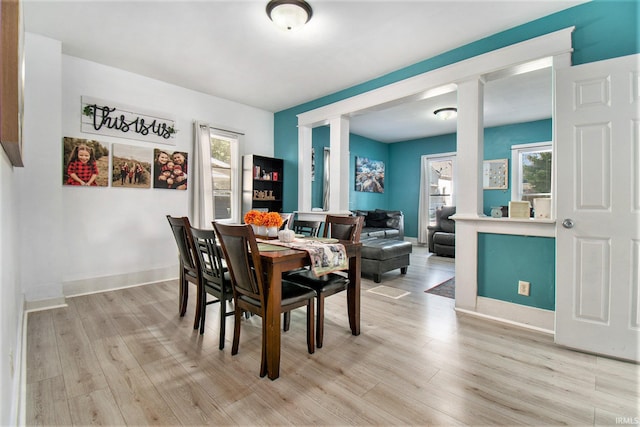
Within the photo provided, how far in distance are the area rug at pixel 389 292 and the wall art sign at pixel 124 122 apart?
349 centimetres

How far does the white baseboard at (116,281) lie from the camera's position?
11.3 feet

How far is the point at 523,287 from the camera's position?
2.70 metres

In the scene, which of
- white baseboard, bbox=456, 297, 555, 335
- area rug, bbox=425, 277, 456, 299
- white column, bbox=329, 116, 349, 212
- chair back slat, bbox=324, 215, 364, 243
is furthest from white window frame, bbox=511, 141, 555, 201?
chair back slat, bbox=324, 215, 364, 243

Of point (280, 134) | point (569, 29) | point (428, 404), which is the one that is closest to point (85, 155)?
point (280, 134)

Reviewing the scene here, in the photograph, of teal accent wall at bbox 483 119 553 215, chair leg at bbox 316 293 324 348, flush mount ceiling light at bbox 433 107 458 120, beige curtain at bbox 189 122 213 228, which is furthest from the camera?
teal accent wall at bbox 483 119 553 215

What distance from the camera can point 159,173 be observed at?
4.09 metres

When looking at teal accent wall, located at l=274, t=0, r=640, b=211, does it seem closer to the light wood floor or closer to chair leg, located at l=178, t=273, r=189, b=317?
the light wood floor

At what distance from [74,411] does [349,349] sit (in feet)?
5.42

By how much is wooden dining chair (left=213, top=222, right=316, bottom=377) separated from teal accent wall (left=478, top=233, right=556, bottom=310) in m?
1.89

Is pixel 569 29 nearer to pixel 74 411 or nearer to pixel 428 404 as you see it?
pixel 428 404

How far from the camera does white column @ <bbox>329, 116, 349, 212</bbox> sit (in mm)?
4344

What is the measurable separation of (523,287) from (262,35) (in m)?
3.50

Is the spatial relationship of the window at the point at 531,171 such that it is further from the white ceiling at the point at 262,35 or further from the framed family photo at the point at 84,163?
the framed family photo at the point at 84,163

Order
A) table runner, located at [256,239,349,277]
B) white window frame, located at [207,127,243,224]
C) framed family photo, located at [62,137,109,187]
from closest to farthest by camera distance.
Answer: table runner, located at [256,239,349,277]
framed family photo, located at [62,137,109,187]
white window frame, located at [207,127,243,224]
